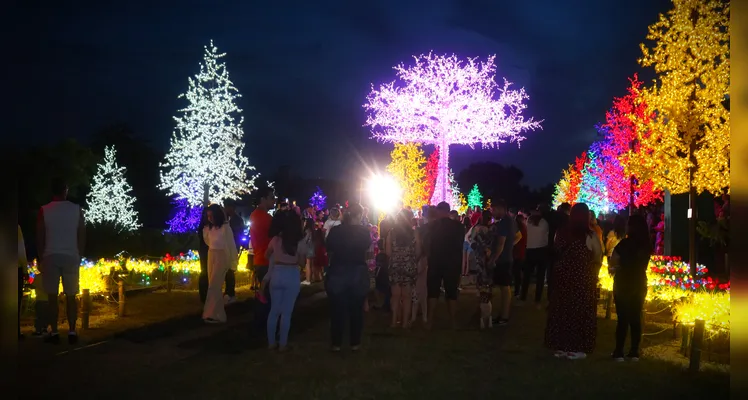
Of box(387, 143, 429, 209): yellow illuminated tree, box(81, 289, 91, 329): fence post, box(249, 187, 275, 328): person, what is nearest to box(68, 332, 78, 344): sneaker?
box(81, 289, 91, 329): fence post

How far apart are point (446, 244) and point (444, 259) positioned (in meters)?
0.25

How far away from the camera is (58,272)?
944cm

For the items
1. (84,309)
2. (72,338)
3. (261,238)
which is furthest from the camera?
(261,238)

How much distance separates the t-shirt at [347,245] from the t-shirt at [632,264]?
3.32 m

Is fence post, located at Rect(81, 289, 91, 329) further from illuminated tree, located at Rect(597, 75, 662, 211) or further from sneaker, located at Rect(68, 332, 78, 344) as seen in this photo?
illuminated tree, located at Rect(597, 75, 662, 211)

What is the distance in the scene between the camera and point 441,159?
98.7 feet

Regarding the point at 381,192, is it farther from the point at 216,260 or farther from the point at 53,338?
the point at 53,338

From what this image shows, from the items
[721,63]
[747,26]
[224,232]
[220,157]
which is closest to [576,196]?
[220,157]

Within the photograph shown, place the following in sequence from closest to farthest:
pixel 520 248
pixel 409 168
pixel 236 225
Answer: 1. pixel 236 225
2. pixel 520 248
3. pixel 409 168

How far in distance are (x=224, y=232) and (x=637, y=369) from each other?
6.96 m

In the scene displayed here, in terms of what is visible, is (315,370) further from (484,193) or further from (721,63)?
(484,193)

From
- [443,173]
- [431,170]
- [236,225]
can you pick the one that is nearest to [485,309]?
[236,225]

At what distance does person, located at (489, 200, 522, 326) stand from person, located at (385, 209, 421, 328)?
1333 mm

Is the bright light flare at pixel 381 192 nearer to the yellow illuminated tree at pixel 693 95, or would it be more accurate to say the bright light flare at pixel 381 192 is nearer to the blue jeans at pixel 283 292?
the yellow illuminated tree at pixel 693 95
